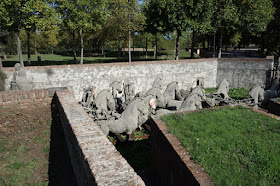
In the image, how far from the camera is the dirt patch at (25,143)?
13.9 feet

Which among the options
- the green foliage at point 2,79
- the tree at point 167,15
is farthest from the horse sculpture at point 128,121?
the tree at point 167,15

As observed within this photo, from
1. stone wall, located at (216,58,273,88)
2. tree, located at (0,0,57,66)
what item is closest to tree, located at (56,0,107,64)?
tree, located at (0,0,57,66)

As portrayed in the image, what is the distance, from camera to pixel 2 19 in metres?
15.9

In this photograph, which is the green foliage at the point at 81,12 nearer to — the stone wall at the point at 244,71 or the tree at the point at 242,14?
A: the tree at the point at 242,14

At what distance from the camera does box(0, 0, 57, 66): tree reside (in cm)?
1568

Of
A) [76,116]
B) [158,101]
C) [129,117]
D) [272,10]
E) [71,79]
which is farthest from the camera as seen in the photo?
[272,10]

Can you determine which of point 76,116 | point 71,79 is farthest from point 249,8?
point 76,116

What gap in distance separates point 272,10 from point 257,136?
82.2ft

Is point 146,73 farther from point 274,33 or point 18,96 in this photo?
point 274,33

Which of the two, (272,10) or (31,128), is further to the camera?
(272,10)

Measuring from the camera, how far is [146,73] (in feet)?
57.2

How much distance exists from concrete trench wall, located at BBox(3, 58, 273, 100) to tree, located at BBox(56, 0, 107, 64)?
6.42m

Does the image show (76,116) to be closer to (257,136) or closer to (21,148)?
(21,148)

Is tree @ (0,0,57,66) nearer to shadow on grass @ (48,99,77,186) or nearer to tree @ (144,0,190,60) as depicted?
tree @ (144,0,190,60)
